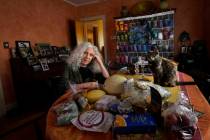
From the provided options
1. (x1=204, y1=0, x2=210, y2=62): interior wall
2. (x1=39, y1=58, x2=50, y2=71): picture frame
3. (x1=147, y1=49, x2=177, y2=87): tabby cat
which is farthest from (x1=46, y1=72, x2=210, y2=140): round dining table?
(x1=204, y1=0, x2=210, y2=62): interior wall

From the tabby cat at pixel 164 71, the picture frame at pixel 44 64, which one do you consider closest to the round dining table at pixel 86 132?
the tabby cat at pixel 164 71

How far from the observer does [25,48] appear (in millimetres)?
3229

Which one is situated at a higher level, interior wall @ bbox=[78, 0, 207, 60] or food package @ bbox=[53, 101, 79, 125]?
interior wall @ bbox=[78, 0, 207, 60]

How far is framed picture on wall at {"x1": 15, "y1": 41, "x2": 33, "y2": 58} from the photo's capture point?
3096 mm

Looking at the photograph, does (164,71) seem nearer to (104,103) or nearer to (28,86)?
(104,103)

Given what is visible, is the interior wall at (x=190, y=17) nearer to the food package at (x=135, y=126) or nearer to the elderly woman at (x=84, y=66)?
the elderly woman at (x=84, y=66)

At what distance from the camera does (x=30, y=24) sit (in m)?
3.46

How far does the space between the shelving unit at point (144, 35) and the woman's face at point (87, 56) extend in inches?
87.1

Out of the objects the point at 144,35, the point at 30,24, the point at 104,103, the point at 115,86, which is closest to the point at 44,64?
the point at 30,24

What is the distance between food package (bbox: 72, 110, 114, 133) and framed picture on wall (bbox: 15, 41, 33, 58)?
2.89 meters

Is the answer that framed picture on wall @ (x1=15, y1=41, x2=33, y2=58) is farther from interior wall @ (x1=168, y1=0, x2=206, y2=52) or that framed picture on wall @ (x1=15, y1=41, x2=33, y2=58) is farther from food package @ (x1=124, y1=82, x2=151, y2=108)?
interior wall @ (x1=168, y1=0, x2=206, y2=52)

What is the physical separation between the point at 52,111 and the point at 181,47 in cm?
401


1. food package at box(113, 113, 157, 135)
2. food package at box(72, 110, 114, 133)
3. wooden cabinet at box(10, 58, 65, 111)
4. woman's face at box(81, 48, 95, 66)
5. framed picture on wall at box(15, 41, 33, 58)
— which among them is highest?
framed picture on wall at box(15, 41, 33, 58)

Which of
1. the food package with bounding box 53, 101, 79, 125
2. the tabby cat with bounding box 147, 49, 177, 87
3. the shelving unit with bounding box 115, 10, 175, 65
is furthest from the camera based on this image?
the shelving unit with bounding box 115, 10, 175, 65
